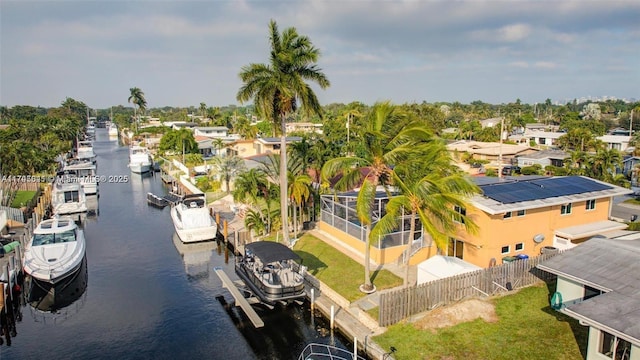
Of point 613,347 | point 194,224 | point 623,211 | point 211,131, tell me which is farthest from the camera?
point 211,131

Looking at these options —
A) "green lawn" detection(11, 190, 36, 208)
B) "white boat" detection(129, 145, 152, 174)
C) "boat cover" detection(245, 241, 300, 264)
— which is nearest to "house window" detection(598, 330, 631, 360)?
"boat cover" detection(245, 241, 300, 264)

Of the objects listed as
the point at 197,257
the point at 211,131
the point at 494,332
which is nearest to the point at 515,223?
the point at 494,332

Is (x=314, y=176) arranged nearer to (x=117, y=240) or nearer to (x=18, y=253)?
(x=117, y=240)

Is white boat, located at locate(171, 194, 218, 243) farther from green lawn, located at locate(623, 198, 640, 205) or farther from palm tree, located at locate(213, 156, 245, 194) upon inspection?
green lawn, located at locate(623, 198, 640, 205)

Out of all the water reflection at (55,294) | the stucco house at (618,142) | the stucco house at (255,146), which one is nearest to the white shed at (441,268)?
the water reflection at (55,294)

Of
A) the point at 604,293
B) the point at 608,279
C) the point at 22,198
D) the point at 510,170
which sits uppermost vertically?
the point at 608,279

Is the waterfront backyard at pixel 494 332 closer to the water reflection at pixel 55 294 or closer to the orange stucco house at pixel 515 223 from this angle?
the orange stucco house at pixel 515 223

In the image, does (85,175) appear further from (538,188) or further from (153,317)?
(538,188)

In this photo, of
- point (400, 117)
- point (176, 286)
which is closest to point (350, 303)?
point (400, 117)
